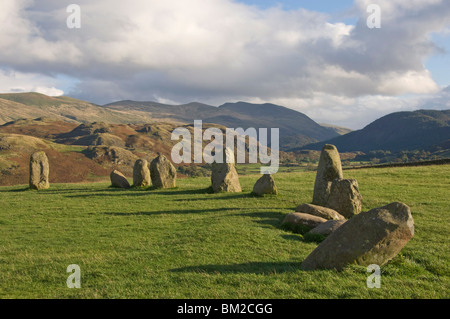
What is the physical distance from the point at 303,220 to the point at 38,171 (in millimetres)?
28404

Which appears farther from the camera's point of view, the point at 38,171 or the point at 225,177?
the point at 38,171

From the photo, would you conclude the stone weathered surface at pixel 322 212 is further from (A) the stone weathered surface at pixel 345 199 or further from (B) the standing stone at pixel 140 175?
(B) the standing stone at pixel 140 175

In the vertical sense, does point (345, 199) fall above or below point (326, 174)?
below

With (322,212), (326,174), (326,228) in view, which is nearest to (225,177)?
(326,174)

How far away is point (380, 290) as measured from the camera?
29.3 feet

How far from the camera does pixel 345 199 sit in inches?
800

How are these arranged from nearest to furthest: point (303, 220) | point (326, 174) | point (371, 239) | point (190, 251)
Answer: point (371, 239) → point (190, 251) → point (303, 220) → point (326, 174)

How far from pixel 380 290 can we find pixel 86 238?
12.6 m

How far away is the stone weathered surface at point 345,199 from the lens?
66.2 feet

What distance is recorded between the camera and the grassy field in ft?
30.6

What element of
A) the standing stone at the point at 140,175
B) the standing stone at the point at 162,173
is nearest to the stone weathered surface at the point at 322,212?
the standing stone at the point at 162,173

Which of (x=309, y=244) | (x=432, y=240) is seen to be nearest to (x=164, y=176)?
(x=309, y=244)

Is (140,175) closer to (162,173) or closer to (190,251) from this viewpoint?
(162,173)

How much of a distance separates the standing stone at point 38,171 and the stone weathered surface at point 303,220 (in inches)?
1050
